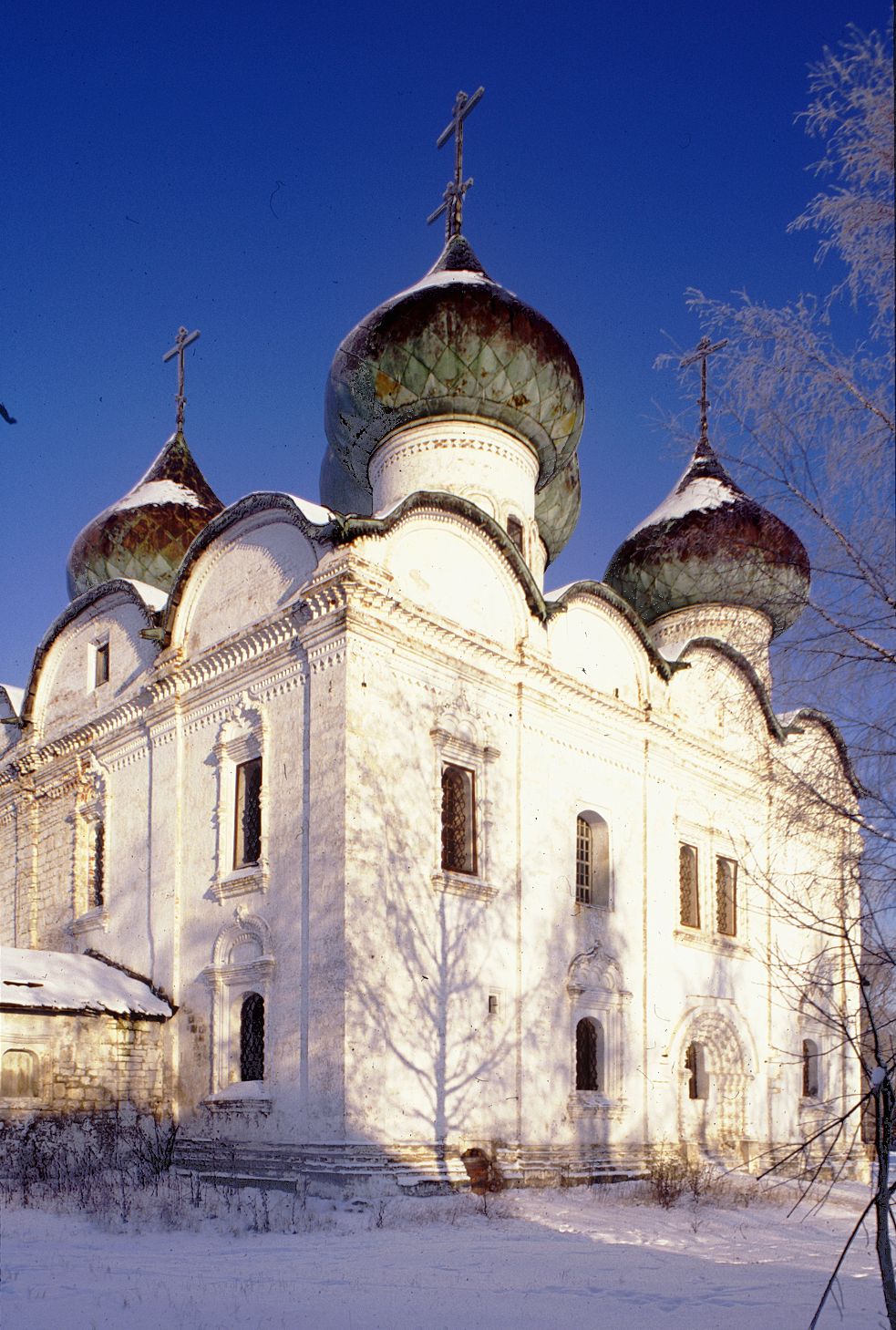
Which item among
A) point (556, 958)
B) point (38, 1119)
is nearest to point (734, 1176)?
point (556, 958)

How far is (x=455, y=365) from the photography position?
13.9 metres

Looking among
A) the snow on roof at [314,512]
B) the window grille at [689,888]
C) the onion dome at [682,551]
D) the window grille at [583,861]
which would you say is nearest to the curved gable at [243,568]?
the snow on roof at [314,512]

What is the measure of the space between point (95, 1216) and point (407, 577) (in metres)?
5.88

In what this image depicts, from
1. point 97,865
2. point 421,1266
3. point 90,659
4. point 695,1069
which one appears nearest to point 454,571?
point 90,659

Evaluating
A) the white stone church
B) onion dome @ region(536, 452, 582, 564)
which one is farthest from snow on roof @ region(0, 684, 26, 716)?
onion dome @ region(536, 452, 582, 564)

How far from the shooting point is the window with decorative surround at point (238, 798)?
11602 millimetres

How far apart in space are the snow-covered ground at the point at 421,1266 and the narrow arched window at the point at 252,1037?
3.80 ft

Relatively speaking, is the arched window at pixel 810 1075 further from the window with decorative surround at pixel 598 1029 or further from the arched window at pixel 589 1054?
the arched window at pixel 589 1054

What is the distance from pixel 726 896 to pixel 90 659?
8251 mm

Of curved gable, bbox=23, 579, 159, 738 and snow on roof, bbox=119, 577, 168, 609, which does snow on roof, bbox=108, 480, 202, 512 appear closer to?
curved gable, bbox=23, 579, 159, 738

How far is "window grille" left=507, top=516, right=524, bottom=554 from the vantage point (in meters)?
14.5

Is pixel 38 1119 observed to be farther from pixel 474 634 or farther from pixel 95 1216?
pixel 474 634

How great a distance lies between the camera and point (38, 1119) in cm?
1095

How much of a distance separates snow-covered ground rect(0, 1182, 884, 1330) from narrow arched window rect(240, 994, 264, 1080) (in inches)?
45.6
